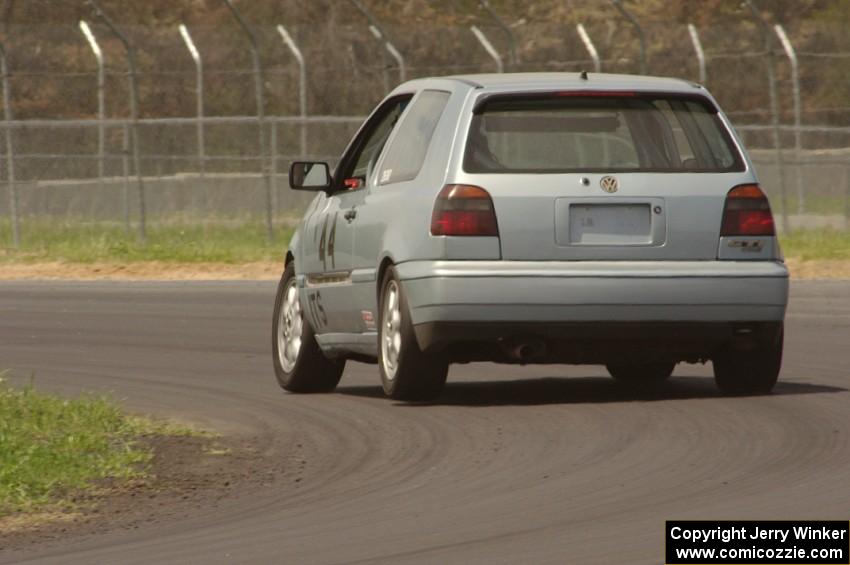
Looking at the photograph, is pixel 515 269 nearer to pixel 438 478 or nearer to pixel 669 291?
pixel 669 291

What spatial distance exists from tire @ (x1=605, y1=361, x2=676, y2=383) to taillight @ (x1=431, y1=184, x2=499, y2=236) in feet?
6.49

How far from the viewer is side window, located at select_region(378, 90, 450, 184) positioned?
11.3 m

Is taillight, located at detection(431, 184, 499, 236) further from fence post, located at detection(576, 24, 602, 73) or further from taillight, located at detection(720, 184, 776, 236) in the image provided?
fence post, located at detection(576, 24, 602, 73)

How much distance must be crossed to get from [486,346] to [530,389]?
1243 millimetres

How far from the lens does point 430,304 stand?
34.9ft

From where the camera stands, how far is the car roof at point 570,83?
1105 centimetres

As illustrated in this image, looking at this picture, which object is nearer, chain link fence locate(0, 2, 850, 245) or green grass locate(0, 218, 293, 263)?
green grass locate(0, 218, 293, 263)

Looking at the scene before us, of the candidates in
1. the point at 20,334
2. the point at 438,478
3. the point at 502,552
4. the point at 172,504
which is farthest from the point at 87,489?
the point at 20,334

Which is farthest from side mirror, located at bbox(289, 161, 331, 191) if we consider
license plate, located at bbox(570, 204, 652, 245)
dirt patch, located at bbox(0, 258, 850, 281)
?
dirt patch, located at bbox(0, 258, 850, 281)

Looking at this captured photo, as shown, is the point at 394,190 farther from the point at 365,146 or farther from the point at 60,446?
the point at 60,446

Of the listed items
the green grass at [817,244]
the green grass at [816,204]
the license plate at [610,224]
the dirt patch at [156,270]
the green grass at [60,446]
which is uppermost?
the license plate at [610,224]

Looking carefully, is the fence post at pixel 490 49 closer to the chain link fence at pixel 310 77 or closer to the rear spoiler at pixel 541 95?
the chain link fence at pixel 310 77

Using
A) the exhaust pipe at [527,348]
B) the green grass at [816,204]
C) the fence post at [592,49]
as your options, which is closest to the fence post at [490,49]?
the fence post at [592,49]
